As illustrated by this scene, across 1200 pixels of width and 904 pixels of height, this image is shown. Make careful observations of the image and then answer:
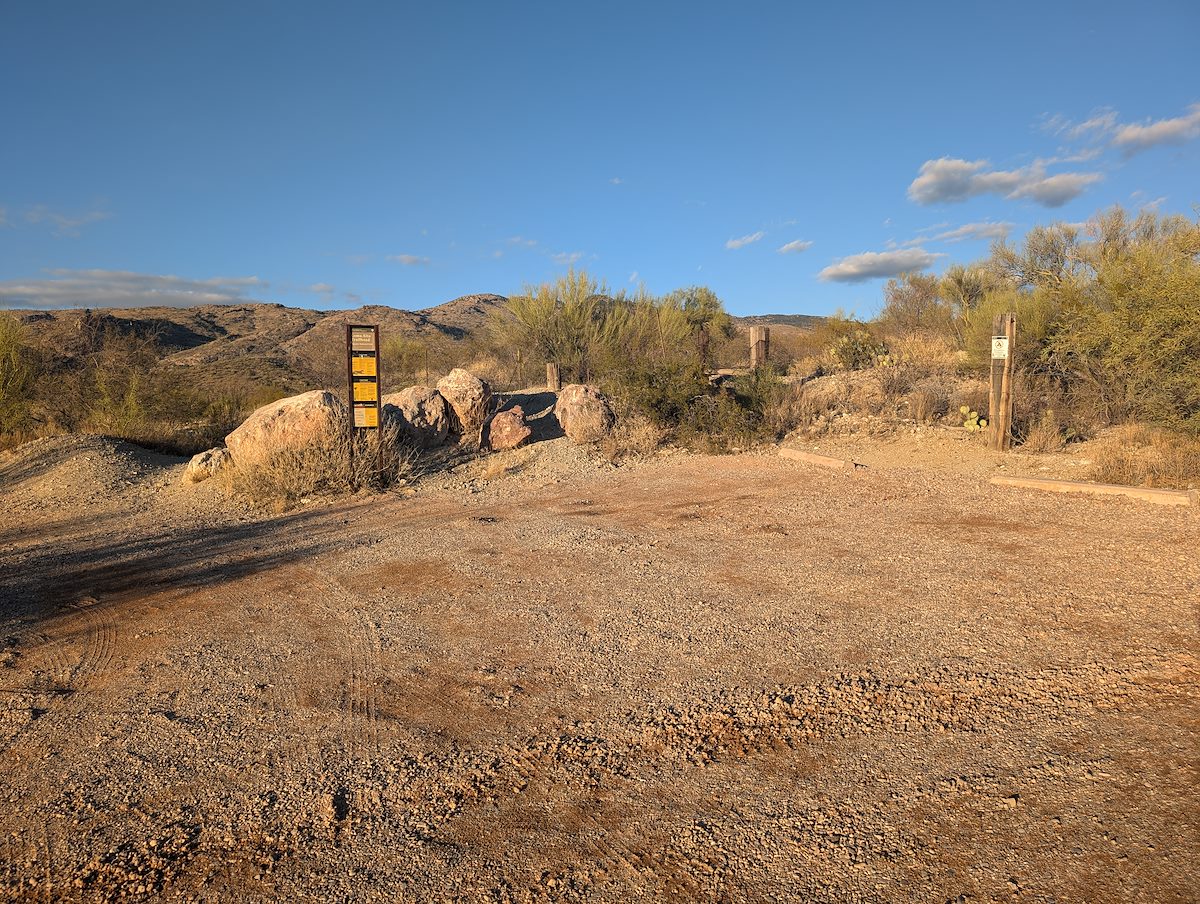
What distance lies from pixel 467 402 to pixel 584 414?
2.07 m

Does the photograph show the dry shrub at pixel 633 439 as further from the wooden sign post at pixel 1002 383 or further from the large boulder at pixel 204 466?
the large boulder at pixel 204 466

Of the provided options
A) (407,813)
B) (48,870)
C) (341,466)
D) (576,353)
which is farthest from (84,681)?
(576,353)

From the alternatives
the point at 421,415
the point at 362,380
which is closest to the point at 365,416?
the point at 362,380

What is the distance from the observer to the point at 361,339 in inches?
439

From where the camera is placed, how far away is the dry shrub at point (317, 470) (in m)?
10.3

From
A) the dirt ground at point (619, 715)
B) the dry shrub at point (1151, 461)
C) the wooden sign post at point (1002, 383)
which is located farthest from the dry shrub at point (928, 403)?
the dirt ground at point (619, 715)

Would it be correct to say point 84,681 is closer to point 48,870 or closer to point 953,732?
point 48,870

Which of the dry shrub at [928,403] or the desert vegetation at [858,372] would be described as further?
the dry shrub at [928,403]

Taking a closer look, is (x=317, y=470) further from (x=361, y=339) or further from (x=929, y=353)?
(x=929, y=353)

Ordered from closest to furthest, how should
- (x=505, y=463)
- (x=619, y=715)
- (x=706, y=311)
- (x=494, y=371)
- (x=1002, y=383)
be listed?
(x=619, y=715)
(x=1002, y=383)
(x=505, y=463)
(x=494, y=371)
(x=706, y=311)

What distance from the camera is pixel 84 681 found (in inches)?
177

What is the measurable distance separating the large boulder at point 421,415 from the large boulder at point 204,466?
255cm

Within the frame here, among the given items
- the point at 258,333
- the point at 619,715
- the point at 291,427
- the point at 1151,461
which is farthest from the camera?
the point at 258,333

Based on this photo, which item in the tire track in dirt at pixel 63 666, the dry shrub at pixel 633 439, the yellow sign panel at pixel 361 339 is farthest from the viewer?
the dry shrub at pixel 633 439
